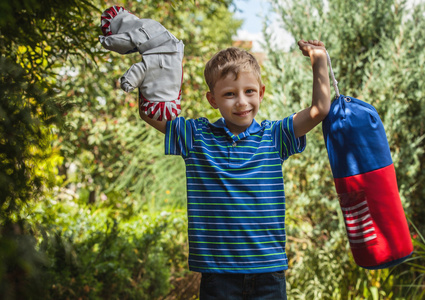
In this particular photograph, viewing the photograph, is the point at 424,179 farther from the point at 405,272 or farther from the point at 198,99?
the point at 198,99

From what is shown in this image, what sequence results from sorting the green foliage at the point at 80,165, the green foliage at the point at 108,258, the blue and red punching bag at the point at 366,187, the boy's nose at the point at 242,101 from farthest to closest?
the green foliage at the point at 108,258 < the boy's nose at the point at 242,101 < the blue and red punching bag at the point at 366,187 < the green foliage at the point at 80,165

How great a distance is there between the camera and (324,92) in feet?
5.32

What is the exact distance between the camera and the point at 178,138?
5.77ft

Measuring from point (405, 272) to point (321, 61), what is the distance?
2.62 m

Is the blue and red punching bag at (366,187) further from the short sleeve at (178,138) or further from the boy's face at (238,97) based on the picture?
the short sleeve at (178,138)

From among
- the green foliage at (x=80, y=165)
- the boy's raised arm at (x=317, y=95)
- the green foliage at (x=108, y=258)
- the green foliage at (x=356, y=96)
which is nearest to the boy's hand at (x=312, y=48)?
the boy's raised arm at (x=317, y=95)

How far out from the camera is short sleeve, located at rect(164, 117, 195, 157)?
5.74ft

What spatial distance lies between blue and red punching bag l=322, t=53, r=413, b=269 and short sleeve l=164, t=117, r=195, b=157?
0.56 meters

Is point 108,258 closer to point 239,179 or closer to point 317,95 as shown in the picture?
point 239,179

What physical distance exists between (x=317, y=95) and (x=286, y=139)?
0.22 meters

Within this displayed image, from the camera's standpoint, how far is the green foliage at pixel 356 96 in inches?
141

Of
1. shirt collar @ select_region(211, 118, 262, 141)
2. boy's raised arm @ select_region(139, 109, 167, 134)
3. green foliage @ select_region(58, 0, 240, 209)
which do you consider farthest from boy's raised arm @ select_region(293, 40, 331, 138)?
green foliage @ select_region(58, 0, 240, 209)

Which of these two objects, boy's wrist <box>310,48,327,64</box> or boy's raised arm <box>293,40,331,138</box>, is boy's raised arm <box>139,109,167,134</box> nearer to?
boy's raised arm <box>293,40,331,138</box>

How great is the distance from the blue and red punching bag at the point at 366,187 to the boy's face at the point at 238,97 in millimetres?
309
